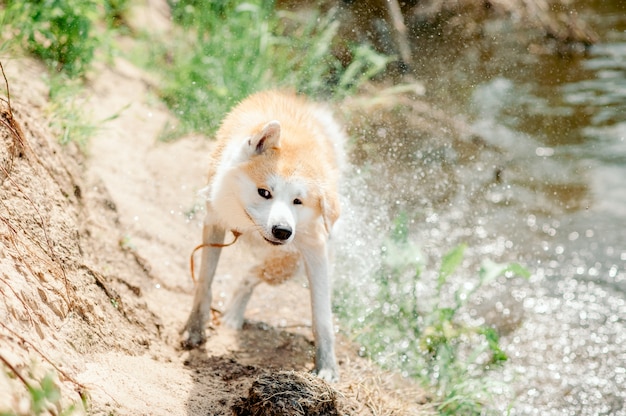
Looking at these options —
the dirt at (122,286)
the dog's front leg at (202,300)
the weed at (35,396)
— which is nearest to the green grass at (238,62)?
the dirt at (122,286)

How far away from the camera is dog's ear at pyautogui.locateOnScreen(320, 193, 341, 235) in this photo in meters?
3.84

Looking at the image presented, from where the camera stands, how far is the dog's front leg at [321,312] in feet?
13.0

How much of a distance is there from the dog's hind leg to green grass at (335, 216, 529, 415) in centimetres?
75

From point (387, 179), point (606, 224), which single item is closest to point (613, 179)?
point (606, 224)

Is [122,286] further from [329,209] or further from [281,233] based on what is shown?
[329,209]

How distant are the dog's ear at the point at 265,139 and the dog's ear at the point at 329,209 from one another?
40 cm

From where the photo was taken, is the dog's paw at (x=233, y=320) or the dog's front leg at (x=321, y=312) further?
the dog's paw at (x=233, y=320)

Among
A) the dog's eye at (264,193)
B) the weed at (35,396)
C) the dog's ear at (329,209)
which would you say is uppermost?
the dog's eye at (264,193)

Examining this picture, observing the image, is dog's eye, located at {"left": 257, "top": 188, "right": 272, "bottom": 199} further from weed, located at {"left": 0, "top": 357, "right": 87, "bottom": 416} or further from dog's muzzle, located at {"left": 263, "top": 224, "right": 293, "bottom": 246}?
weed, located at {"left": 0, "top": 357, "right": 87, "bottom": 416}

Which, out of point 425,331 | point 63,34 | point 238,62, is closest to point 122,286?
point 425,331

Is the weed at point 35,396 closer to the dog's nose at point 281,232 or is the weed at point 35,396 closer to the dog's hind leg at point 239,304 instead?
the dog's nose at point 281,232

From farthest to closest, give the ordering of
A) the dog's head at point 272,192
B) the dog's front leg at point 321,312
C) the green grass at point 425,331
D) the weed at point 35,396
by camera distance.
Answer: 1. the green grass at point 425,331
2. the dog's front leg at point 321,312
3. the dog's head at point 272,192
4. the weed at point 35,396

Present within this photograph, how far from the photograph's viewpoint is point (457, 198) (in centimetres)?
666

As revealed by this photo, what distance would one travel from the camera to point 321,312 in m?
3.97
